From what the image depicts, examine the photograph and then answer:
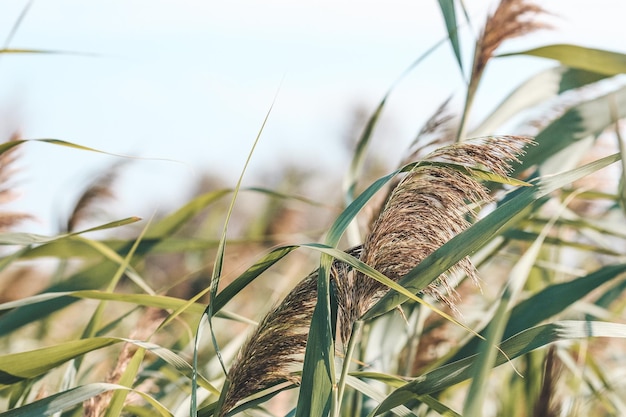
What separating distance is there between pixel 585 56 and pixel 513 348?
81 cm

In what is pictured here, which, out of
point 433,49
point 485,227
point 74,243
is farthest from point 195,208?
point 485,227

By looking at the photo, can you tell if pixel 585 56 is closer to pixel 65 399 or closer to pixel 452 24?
pixel 452 24

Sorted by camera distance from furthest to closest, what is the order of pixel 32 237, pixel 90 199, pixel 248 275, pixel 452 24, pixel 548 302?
pixel 90 199 < pixel 452 24 < pixel 548 302 < pixel 32 237 < pixel 248 275

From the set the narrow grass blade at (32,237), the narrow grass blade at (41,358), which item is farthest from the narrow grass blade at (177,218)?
the narrow grass blade at (41,358)

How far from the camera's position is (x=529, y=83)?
1.91 meters

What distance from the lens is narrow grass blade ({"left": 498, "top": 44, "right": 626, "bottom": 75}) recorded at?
1632mm

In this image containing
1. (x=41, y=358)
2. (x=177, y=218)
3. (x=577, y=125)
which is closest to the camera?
(x=41, y=358)

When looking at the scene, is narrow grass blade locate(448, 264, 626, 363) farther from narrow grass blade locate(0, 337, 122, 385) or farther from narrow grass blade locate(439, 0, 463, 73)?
narrow grass blade locate(0, 337, 122, 385)

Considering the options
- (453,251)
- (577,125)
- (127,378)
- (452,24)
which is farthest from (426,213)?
(577,125)

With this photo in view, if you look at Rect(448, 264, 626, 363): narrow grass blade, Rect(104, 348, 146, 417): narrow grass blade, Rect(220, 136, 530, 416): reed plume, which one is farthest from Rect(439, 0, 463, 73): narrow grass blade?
Rect(104, 348, 146, 417): narrow grass blade

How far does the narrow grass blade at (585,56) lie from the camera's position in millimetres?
1632

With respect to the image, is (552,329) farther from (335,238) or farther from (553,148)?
(553,148)

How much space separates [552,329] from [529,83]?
94 cm

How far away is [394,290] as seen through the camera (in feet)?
3.47
